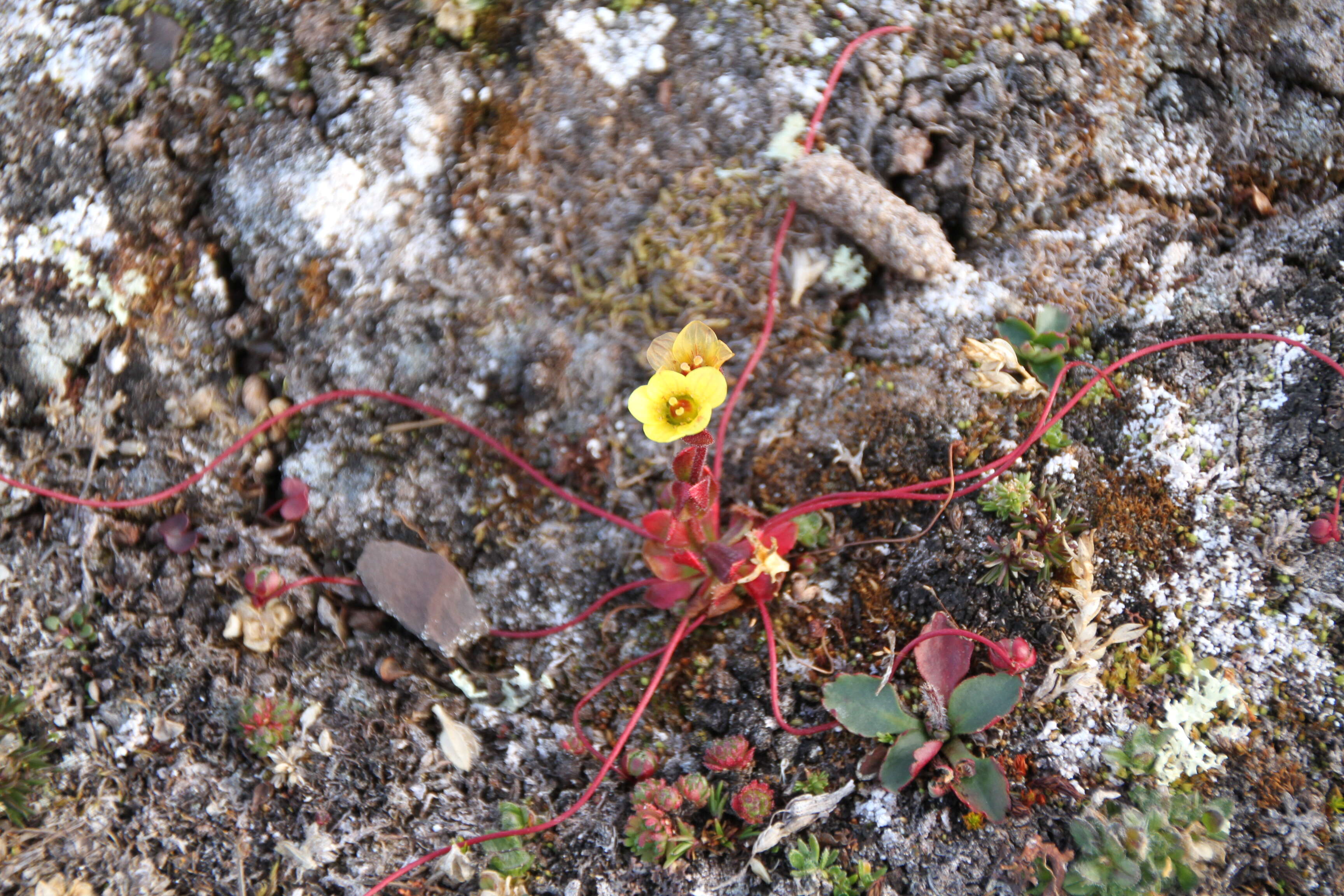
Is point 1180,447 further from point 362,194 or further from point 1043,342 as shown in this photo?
point 362,194

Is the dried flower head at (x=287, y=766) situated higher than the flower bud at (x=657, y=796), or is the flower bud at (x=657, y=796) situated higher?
the flower bud at (x=657, y=796)

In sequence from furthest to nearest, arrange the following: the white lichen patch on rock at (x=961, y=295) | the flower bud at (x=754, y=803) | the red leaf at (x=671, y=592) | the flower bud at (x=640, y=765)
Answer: the white lichen patch on rock at (x=961, y=295), the red leaf at (x=671, y=592), the flower bud at (x=640, y=765), the flower bud at (x=754, y=803)

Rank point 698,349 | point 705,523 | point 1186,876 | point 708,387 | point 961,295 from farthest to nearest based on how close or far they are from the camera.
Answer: point 961,295 → point 705,523 → point 698,349 → point 708,387 → point 1186,876

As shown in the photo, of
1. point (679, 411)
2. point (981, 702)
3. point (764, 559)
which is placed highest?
point (679, 411)

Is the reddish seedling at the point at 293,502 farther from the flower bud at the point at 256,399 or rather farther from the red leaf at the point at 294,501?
the flower bud at the point at 256,399

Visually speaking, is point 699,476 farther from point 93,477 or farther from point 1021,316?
point 93,477

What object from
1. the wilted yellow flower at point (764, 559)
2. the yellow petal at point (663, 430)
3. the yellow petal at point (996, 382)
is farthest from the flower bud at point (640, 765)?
the yellow petal at point (996, 382)

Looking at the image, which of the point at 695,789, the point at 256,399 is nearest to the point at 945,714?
the point at 695,789
